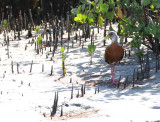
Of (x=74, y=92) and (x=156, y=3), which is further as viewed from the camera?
(x=156, y=3)

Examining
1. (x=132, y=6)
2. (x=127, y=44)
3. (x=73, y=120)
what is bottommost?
(x=73, y=120)

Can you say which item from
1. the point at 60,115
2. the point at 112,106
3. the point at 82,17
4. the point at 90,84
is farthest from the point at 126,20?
the point at 60,115

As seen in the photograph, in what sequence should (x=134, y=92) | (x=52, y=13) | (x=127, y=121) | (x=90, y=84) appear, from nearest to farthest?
(x=127, y=121) < (x=134, y=92) < (x=90, y=84) < (x=52, y=13)

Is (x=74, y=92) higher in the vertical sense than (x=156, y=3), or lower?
lower

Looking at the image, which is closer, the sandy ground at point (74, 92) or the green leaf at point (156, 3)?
the sandy ground at point (74, 92)

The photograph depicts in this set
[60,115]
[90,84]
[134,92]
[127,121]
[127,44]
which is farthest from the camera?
[127,44]

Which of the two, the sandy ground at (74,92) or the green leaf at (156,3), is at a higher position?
the green leaf at (156,3)

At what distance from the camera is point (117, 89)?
4820 millimetres

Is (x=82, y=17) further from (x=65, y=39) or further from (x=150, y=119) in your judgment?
(x=65, y=39)

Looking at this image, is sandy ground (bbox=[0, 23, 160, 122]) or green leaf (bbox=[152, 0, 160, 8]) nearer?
sandy ground (bbox=[0, 23, 160, 122])

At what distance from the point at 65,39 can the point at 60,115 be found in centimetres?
436

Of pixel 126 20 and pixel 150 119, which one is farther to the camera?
pixel 126 20

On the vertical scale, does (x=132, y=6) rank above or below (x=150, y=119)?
above

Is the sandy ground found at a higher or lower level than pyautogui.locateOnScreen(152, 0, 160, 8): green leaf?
lower
